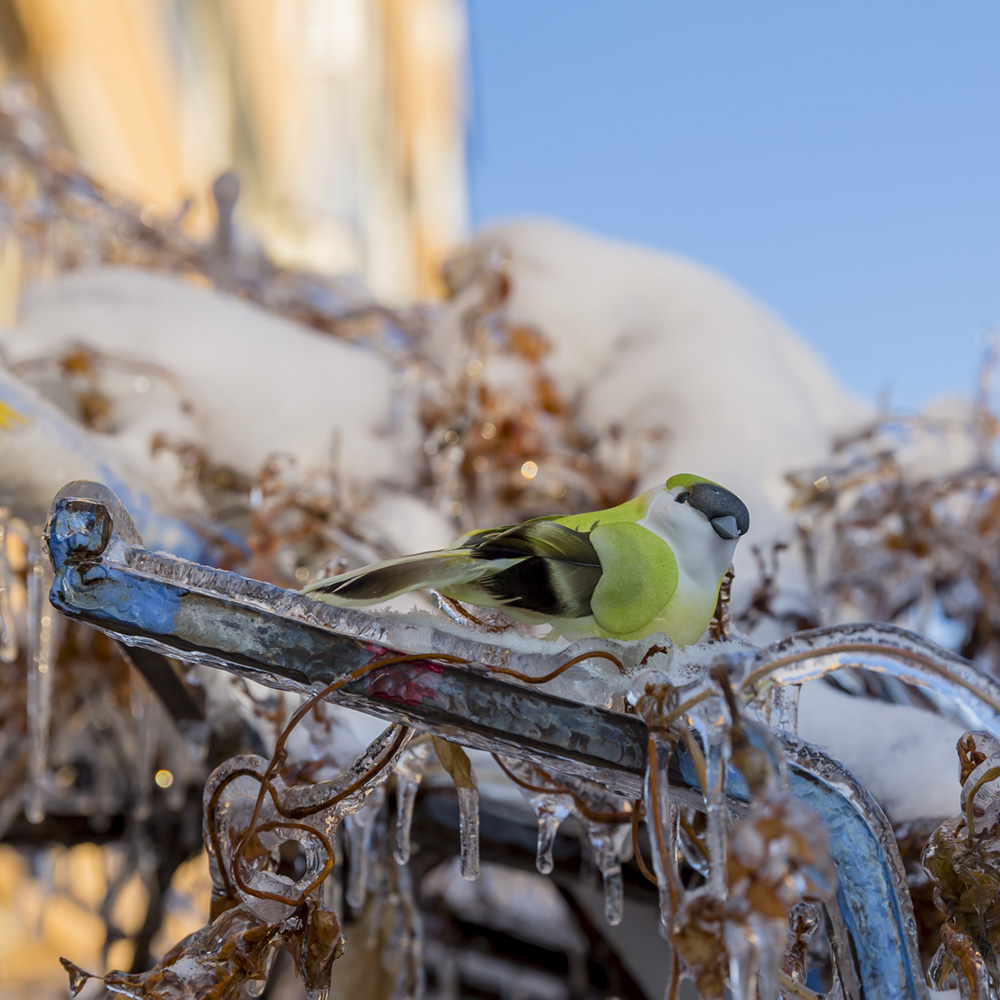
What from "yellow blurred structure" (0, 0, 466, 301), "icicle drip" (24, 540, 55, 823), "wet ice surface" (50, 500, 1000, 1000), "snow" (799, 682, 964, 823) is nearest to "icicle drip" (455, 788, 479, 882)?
"wet ice surface" (50, 500, 1000, 1000)

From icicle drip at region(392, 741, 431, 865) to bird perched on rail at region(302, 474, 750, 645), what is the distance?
0.16m

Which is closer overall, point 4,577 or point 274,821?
point 274,821

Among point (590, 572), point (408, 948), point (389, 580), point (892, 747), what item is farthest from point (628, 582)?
point (408, 948)

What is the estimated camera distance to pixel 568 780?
0.55 metres

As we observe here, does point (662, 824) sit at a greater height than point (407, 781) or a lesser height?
lesser

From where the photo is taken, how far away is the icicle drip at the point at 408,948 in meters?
0.76

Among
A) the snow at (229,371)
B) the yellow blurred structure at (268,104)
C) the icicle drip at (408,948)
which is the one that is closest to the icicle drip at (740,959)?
the icicle drip at (408,948)

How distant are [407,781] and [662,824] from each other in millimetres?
278

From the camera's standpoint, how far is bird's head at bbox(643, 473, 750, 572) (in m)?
0.47

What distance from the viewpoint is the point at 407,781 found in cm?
58

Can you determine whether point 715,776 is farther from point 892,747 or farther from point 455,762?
point 892,747

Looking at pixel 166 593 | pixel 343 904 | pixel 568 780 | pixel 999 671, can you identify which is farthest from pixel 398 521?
pixel 999 671

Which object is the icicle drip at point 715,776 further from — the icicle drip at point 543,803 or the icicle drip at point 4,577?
the icicle drip at point 4,577

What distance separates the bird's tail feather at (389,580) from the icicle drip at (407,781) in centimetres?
18
